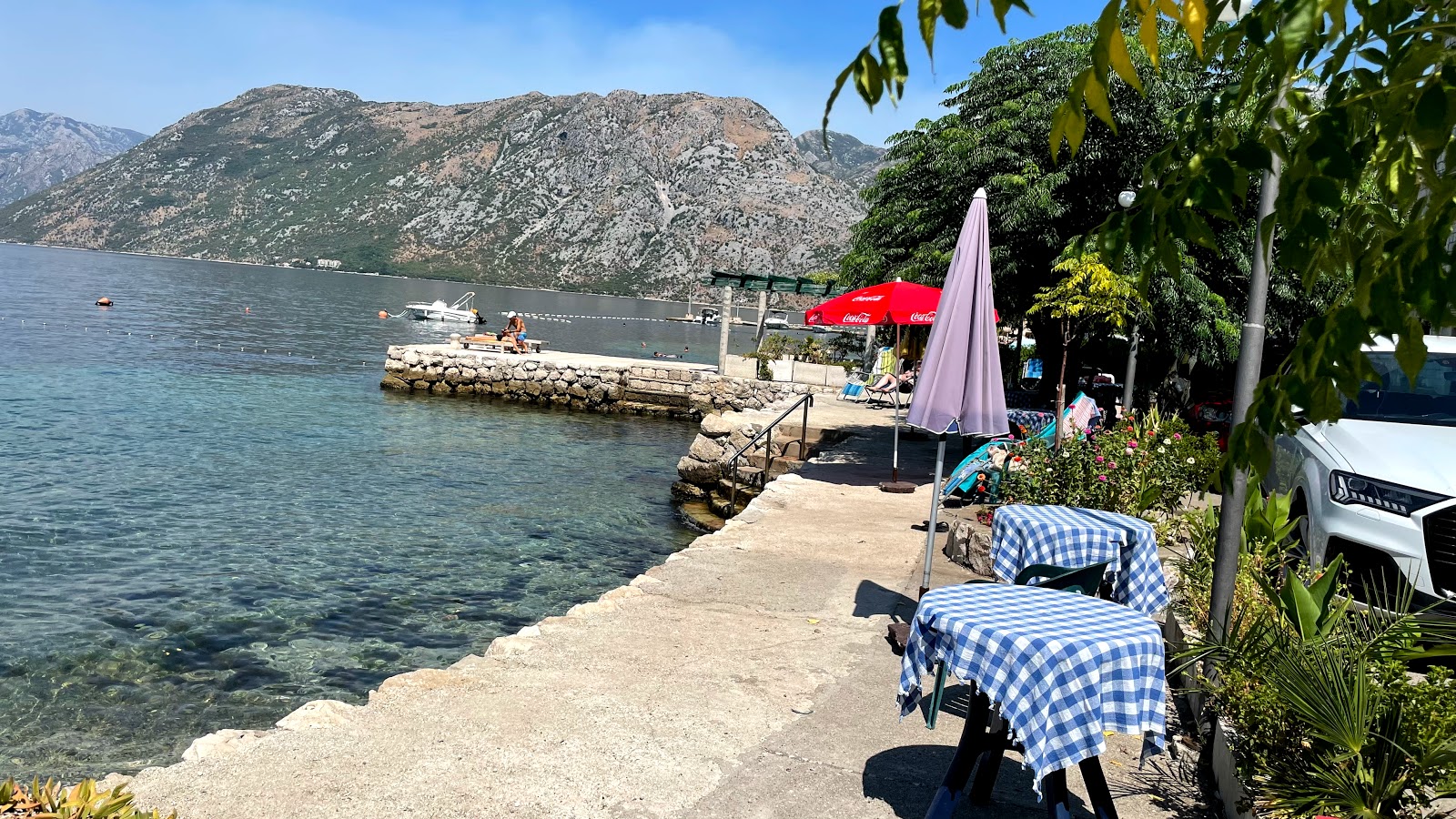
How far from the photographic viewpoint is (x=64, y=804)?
3.13 m

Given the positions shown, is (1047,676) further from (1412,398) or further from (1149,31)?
(1412,398)

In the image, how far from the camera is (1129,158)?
1475cm

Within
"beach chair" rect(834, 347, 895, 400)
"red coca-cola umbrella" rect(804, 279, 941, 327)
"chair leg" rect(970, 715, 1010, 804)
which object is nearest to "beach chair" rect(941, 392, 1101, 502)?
"red coca-cola umbrella" rect(804, 279, 941, 327)

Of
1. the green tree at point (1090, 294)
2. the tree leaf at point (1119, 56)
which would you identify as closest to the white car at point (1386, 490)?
the green tree at point (1090, 294)

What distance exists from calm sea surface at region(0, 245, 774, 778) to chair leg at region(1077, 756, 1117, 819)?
6607 mm

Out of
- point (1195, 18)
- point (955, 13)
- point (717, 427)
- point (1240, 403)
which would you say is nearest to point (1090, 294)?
point (1240, 403)

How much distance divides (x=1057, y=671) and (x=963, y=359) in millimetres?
4174

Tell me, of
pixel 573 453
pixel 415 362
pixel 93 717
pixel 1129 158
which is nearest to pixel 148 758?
pixel 93 717

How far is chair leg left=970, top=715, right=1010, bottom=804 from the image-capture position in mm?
4426

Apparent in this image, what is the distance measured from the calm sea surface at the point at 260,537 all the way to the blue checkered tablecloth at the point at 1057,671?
637cm

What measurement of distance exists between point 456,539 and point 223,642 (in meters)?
4.63

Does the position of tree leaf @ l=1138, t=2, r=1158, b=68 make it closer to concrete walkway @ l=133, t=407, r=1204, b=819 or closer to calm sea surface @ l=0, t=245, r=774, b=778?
concrete walkway @ l=133, t=407, r=1204, b=819

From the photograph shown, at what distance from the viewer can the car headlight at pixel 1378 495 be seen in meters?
6.25

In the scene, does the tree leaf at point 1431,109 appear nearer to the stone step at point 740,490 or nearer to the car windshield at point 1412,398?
the car windshield at point 1412,398
